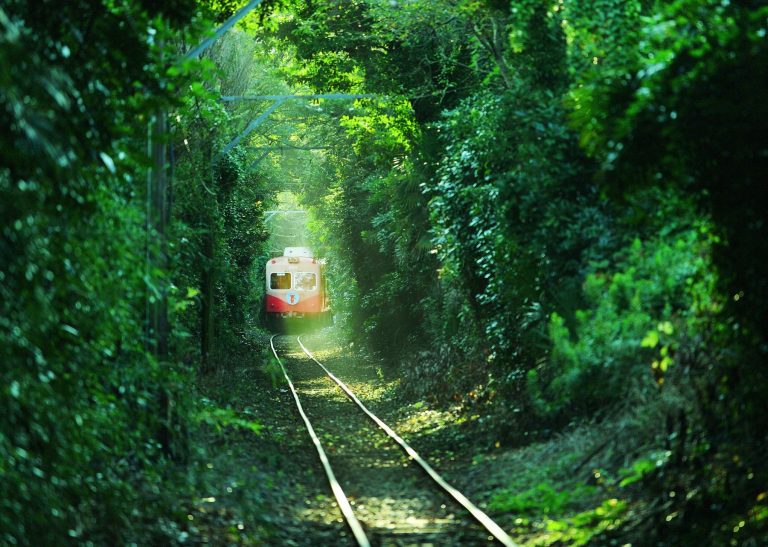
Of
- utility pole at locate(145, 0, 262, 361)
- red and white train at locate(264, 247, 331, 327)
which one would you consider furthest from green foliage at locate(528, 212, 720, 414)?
red and white train at locate(264, 247, 331, 327)

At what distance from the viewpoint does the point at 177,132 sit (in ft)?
49.6

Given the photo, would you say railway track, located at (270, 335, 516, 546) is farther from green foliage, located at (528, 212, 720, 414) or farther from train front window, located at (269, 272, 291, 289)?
train front window, located at (269, 272, 291, 289)

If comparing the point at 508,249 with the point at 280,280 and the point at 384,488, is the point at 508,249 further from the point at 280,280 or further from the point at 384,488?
the point at 280,280

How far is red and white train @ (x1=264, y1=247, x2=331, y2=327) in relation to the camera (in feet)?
149

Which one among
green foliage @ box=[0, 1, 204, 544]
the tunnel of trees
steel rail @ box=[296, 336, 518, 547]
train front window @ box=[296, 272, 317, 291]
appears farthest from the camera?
train front window @ box=[296, 272, 317, 291]

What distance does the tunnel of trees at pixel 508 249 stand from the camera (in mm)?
5750

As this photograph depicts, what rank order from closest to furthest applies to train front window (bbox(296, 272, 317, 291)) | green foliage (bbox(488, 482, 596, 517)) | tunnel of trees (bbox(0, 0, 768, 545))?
1. tunnel of trees (bbox(0, 0, 768, 545))
2. green foliage (bbox(488, 482, 596, 517))
3. train front window (bbox(296, 272, 317, 291))

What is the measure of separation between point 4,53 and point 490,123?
32.0 ft

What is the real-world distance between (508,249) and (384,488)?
3.95 metres

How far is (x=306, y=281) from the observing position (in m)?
46.0

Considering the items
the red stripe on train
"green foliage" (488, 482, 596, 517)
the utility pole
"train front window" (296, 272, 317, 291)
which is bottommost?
"green foliage" (488, 482, 596, 517)

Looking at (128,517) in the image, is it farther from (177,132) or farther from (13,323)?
(177,132)

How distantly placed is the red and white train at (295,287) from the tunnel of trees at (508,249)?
91.5ft

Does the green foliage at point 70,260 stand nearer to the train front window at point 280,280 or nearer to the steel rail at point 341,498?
the steel rail at point 341,498
